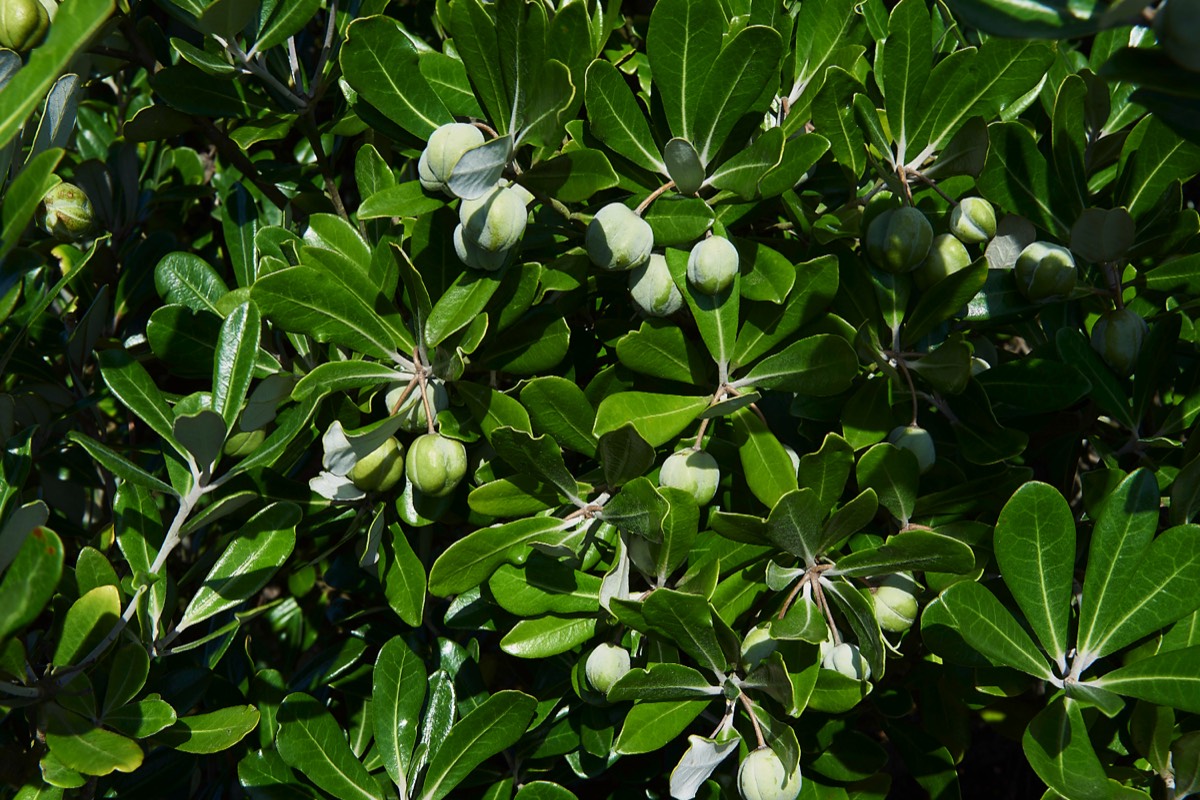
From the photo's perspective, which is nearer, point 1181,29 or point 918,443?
point 1181,29

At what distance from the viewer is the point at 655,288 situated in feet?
4.02

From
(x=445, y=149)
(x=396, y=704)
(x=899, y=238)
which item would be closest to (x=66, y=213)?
(x=445, y=149)

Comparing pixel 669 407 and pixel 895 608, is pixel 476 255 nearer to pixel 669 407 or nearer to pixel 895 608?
pixel 669 407

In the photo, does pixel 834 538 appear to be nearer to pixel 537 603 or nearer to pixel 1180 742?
pixel 537 603

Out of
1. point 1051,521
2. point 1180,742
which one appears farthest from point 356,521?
point 1180,742

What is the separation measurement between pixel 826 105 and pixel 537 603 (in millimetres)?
746

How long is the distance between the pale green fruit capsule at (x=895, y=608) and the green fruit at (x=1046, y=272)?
1.38 feet

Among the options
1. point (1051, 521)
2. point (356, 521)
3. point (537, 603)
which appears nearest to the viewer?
point (1051, 521)

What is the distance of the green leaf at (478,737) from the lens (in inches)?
53.7

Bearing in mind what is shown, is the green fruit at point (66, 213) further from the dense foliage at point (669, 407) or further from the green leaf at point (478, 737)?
the green leaf at point (478, 737)

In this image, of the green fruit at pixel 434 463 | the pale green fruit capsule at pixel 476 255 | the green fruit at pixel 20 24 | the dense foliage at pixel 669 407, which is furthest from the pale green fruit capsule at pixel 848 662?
the green fruit at pixel 20 24

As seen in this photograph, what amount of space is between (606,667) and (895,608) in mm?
383

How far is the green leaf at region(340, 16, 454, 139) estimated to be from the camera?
3.89 feet

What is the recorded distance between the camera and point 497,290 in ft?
4.11
